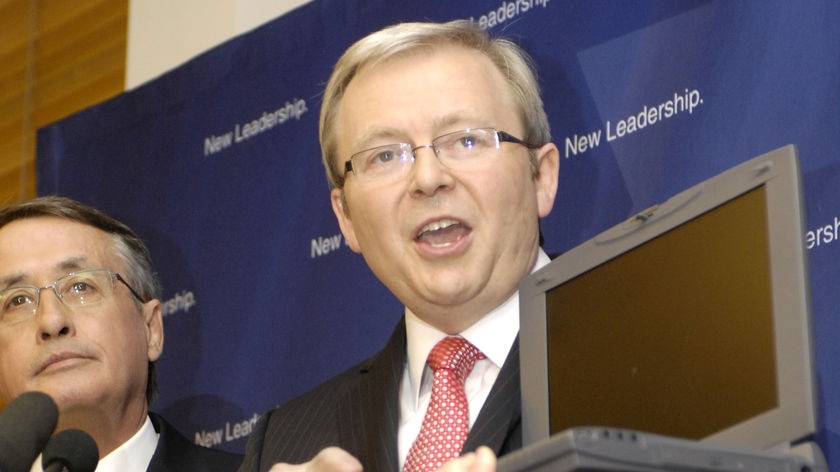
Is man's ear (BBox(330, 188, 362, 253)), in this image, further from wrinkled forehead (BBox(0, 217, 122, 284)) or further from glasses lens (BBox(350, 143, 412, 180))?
wrinkled forehead (BBox(0, 217, 122, 284))

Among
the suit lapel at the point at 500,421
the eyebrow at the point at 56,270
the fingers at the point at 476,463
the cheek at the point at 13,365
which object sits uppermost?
the eyebrow at the point at 56,270

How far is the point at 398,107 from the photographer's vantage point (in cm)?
248

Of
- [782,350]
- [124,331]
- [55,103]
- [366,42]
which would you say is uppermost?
[55,103]

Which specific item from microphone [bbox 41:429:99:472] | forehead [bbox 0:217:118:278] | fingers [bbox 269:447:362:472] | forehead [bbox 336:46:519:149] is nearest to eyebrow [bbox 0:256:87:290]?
forehead [bbox 0:217:118:278]

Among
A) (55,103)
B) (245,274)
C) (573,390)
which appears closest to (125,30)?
(55,103)

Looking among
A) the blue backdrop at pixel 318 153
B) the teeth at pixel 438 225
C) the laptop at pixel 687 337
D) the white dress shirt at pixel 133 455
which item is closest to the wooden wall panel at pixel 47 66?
the blue backdrop at pixel 318 153

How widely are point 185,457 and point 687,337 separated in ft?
5.27

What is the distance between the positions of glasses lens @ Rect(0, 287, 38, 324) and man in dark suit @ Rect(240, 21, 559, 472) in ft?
2.88

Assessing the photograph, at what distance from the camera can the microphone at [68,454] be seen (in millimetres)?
1735

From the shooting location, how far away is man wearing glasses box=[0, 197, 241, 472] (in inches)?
123

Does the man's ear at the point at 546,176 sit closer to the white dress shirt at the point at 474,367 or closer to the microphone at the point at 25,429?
the white dress shirt at the point at 474,367

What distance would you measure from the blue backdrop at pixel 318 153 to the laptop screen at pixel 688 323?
0.67 meters

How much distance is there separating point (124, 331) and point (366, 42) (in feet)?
3.33

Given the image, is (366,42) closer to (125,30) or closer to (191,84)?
(191,84)
